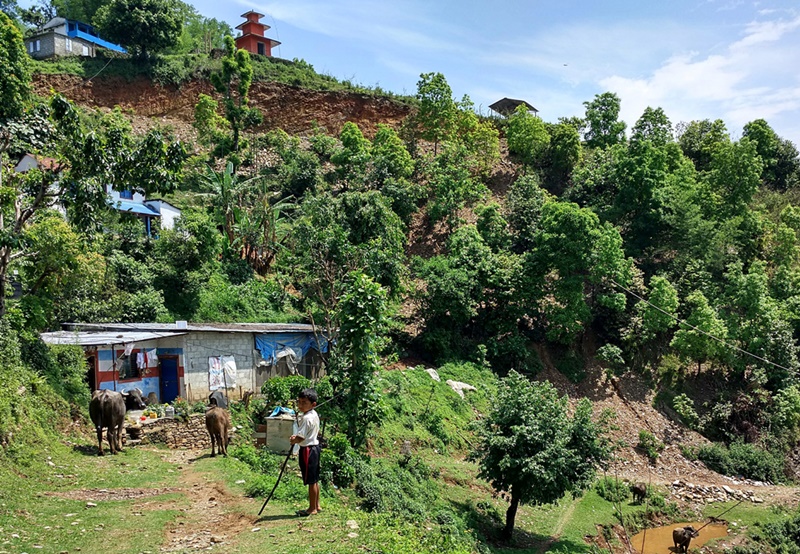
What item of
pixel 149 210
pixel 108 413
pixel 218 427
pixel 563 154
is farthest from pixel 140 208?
pixel 563 154

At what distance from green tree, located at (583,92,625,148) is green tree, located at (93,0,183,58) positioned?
3070 cm

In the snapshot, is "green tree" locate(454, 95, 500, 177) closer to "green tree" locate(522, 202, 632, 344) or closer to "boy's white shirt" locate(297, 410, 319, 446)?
"green tree" locate(522, 202, 632, 344)

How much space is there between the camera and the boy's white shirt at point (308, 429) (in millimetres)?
8570

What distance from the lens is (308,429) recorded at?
858cm

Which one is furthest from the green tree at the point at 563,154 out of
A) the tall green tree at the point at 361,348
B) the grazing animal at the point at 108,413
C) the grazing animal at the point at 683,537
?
the grazing animal at the point at 108,413

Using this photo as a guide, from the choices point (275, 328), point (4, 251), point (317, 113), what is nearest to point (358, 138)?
point (317, 113)

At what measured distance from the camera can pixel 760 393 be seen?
93.7ft

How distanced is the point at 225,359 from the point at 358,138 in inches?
972

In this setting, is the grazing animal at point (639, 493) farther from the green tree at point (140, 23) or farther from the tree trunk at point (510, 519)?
the green tree at point (140, 23)

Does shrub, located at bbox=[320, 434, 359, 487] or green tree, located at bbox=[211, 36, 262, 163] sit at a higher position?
green tree, located at bbox=[211, 36, 262, 163]

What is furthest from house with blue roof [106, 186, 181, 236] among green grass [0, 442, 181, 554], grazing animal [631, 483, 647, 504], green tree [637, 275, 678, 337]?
green tree [637, 275, 678, 337]

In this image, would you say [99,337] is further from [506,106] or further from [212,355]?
[506,106]

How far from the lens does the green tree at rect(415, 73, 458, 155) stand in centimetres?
4253

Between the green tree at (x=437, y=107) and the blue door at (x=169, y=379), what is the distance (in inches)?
1138
